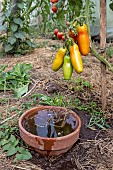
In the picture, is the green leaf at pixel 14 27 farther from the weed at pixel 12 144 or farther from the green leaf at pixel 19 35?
the weed at pixel 12 144

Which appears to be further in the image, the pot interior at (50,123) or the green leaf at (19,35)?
the green leaf at (19,35)

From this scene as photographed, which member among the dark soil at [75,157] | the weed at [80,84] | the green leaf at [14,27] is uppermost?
the green leaf at [14,27]

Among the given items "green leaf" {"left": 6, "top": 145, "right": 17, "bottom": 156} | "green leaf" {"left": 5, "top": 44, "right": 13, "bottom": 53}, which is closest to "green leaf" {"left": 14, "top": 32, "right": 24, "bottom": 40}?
"green leaf" {"left": 5, "top": 44, "right": 13, "bottom": 53}

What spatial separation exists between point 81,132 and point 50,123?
0.80 feet

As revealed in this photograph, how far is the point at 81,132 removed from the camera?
5.86 ft

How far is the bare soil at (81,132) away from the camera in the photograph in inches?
60.1

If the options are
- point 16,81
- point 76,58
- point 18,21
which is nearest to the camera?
point 76,58

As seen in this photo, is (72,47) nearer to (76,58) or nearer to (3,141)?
(76,58)

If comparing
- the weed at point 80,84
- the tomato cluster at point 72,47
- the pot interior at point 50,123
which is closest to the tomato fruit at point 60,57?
the tomato cluster at point 72,47

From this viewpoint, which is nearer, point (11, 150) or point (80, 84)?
point (11, 150)

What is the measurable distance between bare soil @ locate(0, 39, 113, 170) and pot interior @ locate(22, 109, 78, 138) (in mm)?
132

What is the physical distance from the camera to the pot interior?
5.24ft

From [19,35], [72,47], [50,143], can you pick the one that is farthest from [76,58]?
[19,35]

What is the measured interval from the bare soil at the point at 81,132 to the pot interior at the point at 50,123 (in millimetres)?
132
